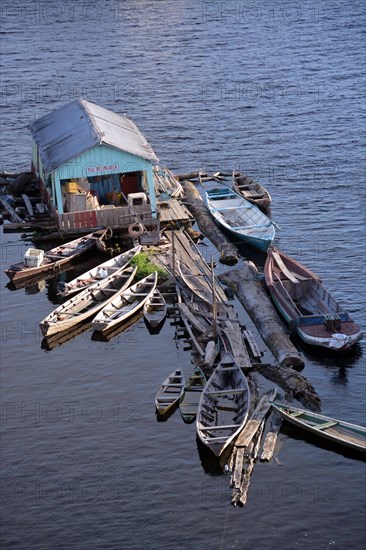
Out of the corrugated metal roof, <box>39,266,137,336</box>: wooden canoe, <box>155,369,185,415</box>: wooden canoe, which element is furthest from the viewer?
the corrugated metal roof

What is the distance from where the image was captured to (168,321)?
156ft

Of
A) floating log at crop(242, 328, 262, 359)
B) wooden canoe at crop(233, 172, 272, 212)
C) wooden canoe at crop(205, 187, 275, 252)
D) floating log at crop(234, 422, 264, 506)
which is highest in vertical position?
wooden canoe at crop(233, 172, 272, 212)

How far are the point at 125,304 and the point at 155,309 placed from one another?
1.47 meters

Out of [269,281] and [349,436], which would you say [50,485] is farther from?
[269,281]

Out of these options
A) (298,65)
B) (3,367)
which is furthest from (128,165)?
(298,65)

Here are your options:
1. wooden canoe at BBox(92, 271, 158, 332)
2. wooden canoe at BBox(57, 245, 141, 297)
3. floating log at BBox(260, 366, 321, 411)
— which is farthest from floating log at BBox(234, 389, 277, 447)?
wooden canoe at BBox(57, 245, 141, 297)

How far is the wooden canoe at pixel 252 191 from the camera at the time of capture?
2345 inches

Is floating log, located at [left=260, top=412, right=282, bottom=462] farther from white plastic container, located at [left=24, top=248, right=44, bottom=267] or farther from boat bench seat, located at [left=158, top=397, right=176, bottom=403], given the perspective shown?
white plastic container, located at [left=24, top=248, right=44, bottom=267]

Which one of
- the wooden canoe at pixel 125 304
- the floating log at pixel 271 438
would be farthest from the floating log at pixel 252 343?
the wooden canoe at pixel 125 304

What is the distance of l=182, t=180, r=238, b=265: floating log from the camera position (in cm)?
5338

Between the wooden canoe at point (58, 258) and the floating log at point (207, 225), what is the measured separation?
225 inches

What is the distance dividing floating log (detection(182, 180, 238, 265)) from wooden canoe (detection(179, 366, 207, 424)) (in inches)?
486

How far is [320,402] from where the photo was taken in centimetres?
3962

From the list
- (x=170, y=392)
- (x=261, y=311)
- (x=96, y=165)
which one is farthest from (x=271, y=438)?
(x=96, y=165)
